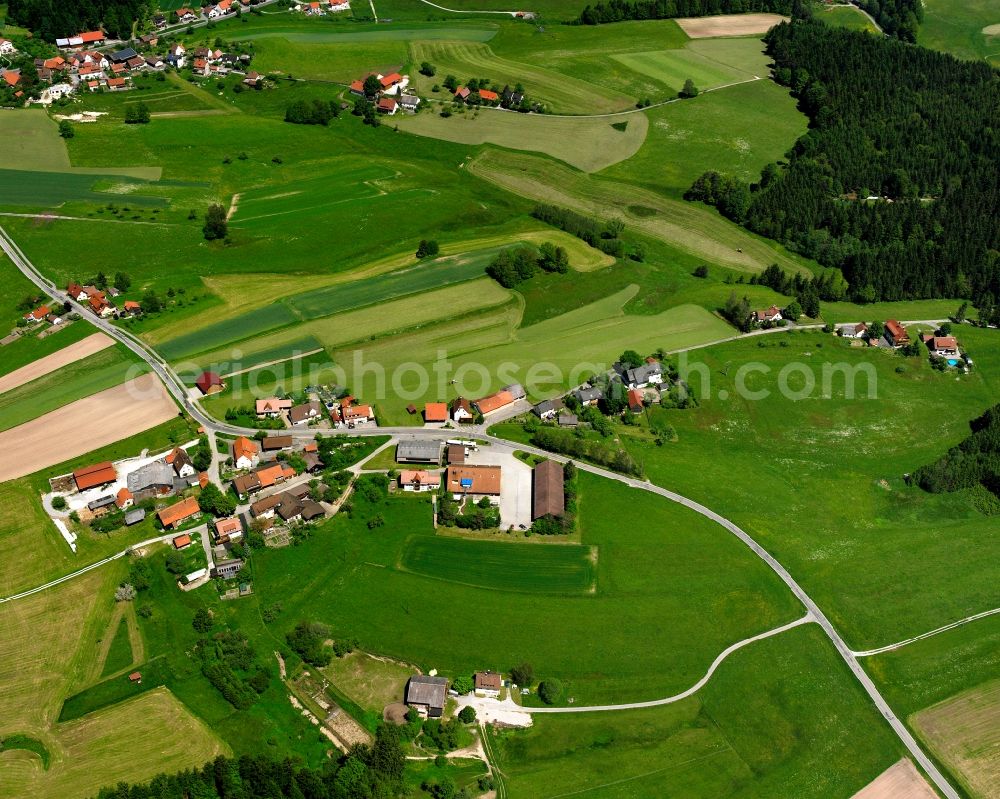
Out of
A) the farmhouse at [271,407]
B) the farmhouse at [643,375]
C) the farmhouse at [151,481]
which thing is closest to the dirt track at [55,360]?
the farmhouse at [151,481]

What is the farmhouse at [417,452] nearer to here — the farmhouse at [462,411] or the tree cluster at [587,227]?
the farmhouse at [462,411]

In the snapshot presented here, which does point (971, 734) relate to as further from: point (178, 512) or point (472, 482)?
point (178, 512)

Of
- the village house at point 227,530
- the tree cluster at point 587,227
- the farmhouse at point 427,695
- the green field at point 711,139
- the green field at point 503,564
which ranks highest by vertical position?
the green field at point 711,139

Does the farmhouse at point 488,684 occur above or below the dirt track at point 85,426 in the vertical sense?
below

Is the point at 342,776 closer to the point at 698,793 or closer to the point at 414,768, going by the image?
the point at 414,768

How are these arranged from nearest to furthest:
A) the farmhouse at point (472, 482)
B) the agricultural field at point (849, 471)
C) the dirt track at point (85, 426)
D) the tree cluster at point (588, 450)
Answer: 1. the agricultural field at point (849, 471)
2. the farmhouse at point (472, 482)
3. the tree cluster at point (588, 450)
4. the dirt track at point (85, 426)

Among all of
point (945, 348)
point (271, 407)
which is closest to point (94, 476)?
point (271, 407)
